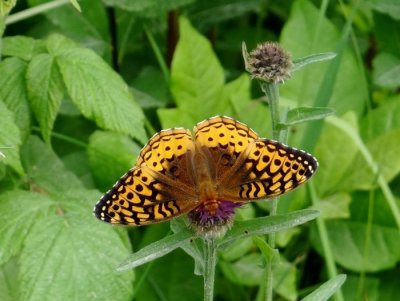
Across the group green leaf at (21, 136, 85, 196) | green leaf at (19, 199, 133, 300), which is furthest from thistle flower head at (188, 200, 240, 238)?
green leaf at (21, 136, 85, 196)

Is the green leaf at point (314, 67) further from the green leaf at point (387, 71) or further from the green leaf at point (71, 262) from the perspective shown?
the green leaf at point (71, 262)

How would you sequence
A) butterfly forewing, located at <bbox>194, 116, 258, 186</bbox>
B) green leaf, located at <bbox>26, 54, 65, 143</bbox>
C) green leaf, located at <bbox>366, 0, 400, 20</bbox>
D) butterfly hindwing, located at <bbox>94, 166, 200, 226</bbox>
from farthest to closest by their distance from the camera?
green leaf, located at <bbox>366, 0, 400, 20</bbox>
green leaf, located at <bbox>26, 54, 65, 143</bbox>
butterfly forewing, located at <bbox>194, 116, 258, 186</bbox>
butterfly hindwing, located at <bbox>94, 166, 200, 226</bbox>

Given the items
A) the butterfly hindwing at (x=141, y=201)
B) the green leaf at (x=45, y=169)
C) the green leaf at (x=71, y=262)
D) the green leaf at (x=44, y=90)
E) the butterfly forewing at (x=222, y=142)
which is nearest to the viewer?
the butterfly hindwing at (x=141, y=201)

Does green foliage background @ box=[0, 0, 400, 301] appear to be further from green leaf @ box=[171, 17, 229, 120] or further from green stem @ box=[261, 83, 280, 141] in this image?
green stem @ box=[261, 83, 280, 141]

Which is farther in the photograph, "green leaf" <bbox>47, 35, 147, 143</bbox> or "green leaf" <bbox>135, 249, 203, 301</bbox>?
"green leaf" <bbox>135, 249, 203, 301</bbox>

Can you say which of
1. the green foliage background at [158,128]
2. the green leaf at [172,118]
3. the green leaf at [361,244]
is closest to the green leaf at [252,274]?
the green foliage background at [158,128]
